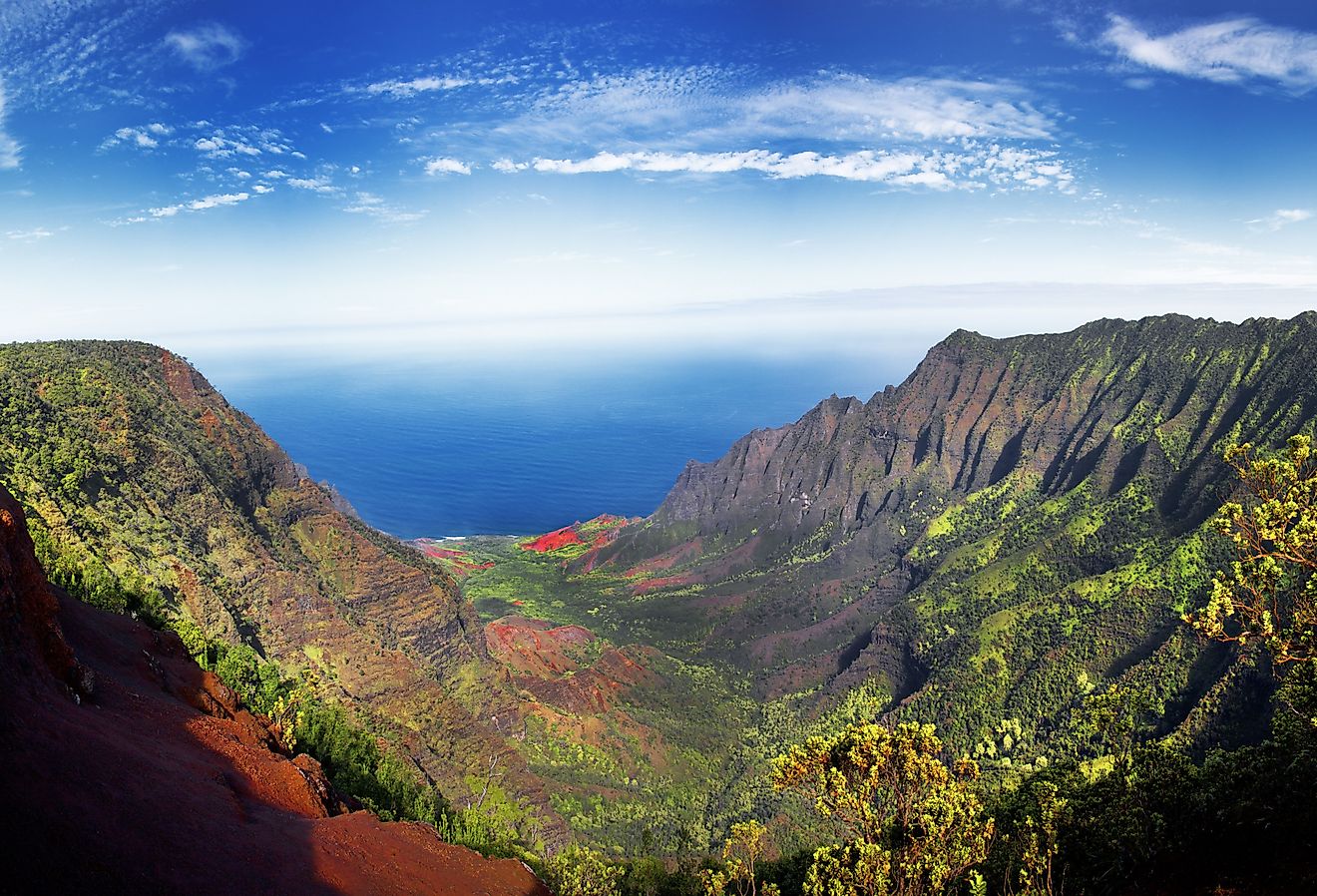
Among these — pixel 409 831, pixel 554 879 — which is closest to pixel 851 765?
pixel 409 831

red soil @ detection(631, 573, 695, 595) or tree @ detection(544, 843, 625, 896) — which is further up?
tree @ detection(544, 843, 625, 896)

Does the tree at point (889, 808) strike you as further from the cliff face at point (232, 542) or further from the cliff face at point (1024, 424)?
the cliff face at point (1024, 424)

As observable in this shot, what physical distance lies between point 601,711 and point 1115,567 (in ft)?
276

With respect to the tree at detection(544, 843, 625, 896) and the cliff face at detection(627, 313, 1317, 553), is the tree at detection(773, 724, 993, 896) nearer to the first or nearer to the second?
the tree at detection(544, 843, 625, 896)

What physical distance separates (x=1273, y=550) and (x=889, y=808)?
14.5 m

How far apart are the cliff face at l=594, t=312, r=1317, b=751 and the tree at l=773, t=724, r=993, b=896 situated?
69935mm

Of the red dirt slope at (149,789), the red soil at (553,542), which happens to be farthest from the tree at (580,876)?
the red soil at (553,542)

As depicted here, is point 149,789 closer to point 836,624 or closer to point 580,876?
point 580,876

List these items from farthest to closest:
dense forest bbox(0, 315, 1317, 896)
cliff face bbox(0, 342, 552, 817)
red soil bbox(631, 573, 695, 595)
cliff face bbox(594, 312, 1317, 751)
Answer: red soil bbox(631, 573, 695, 595), cliff face bbox(594, 312, 1317, 751), cliff face bbox(0, 342, 552, 817), dense forest bbox(0, 315, 1317, 896)

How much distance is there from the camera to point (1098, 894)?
2512cm

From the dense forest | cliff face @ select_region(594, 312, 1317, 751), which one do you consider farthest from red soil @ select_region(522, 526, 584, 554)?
cliff face @ select_region(594, 312, 1317, 751)

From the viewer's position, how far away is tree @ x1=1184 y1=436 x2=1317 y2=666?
15.2 metres

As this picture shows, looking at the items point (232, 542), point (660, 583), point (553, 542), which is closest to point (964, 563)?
point (660, 583)

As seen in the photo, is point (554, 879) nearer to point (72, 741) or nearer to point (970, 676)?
point (72, 741)
